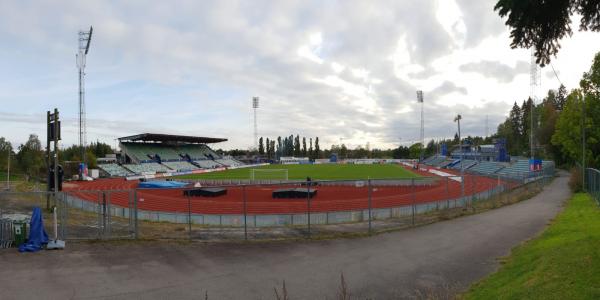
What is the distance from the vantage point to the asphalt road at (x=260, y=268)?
26.7 feet

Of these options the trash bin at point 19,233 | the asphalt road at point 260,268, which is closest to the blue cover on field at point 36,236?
the trash bin at point 19,233

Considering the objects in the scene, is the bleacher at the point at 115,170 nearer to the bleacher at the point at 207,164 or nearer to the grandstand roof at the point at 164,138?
the grandstand roof at the point at 164,138

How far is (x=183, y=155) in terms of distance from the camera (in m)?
90.9

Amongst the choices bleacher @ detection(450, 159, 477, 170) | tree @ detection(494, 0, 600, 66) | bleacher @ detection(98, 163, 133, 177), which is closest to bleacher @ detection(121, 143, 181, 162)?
bleacher @ detection(98, 163, 133, 177)

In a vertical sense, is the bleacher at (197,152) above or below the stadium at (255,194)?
above

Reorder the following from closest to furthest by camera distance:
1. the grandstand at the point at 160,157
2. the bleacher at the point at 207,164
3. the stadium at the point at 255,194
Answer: the stadium at the point at 255,194, the grandstand at the point at 160,157, the bleacher at the point at 207,164

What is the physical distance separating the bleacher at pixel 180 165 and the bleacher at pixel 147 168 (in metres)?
2.61

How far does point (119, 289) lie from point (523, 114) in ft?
431

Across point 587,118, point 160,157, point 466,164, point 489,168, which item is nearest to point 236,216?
point 587,118

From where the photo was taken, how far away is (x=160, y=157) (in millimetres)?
A: 83438

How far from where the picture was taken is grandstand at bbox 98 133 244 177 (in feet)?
230

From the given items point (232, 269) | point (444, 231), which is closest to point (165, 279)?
point (232, 269)

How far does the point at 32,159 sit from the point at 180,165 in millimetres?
28262

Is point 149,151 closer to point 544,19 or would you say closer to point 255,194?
point 255,194
